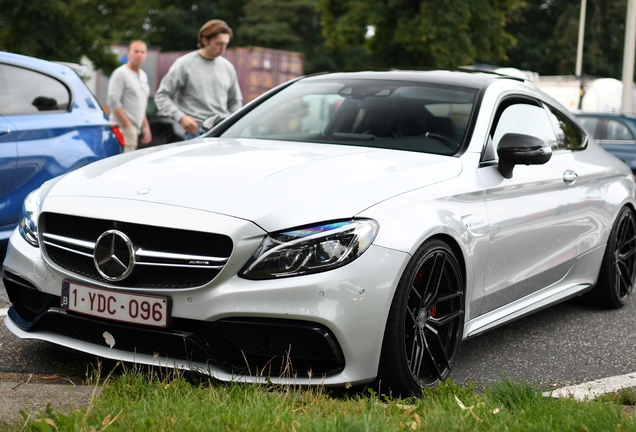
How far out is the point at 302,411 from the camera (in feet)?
9.86

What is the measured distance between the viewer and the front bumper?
3.20 metres

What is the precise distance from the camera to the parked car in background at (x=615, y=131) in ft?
49.8

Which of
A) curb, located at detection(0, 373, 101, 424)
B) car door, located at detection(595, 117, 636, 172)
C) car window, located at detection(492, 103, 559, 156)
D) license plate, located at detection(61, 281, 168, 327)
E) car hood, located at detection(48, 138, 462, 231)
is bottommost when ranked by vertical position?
car door, located at detection(595, 117, 636, 172)

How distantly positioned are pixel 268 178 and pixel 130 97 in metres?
6.79

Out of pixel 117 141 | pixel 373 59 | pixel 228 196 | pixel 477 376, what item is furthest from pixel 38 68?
pixel 373 59

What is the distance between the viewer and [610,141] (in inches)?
613

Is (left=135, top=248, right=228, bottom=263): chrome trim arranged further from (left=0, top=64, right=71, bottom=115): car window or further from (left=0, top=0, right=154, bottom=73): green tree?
(left=0, top=0, right=154, bottom=73): green tree

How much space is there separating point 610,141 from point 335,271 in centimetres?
1344

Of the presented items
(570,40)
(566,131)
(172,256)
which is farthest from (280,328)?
(570,40)

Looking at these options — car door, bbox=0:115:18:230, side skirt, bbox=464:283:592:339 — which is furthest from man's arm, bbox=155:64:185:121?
side skirt, bbox=464:283:592:339

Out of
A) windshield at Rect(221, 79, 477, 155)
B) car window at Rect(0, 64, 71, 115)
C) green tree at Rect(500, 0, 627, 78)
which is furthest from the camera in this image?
green tree at Rect(500, 0, 627, 78)

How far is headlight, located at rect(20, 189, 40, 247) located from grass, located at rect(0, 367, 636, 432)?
29.5 inches

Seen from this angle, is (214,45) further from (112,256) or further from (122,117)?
(112,256)

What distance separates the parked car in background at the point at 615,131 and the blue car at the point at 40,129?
423 inches
